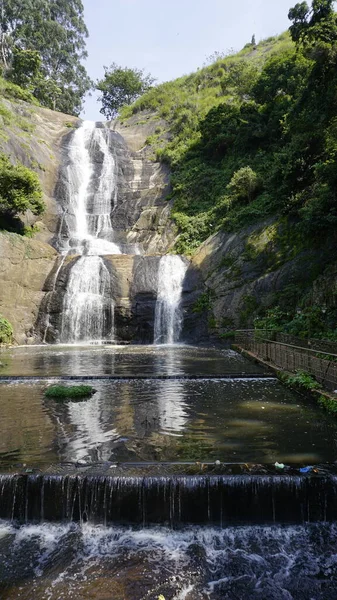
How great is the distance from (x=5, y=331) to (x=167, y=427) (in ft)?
63.7

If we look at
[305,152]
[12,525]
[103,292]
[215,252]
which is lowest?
[12,525]

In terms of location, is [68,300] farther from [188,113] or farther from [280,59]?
[188,113]

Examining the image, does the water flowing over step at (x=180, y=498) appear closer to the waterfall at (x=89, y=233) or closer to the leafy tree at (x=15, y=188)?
the waterfall at (x=89, y=233)

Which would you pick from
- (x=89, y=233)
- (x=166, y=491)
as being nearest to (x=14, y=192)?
(x=89, y=233)

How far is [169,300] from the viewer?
26.5 m

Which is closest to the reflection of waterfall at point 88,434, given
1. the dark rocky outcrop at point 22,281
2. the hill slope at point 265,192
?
the hill slope at point 265,192

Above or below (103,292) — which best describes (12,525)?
below

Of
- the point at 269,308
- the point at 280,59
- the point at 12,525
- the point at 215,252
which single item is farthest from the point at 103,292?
the point at 280,59

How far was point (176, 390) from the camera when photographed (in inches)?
432

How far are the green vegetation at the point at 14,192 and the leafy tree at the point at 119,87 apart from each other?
4924cm

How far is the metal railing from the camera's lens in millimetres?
9359

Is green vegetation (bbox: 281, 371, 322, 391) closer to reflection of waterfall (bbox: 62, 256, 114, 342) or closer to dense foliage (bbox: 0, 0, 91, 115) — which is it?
reflection of waterfall (bbox: 62, 256, 114, 342)

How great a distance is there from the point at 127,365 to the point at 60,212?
83.2ft

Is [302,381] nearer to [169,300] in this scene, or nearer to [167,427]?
[167,427]
